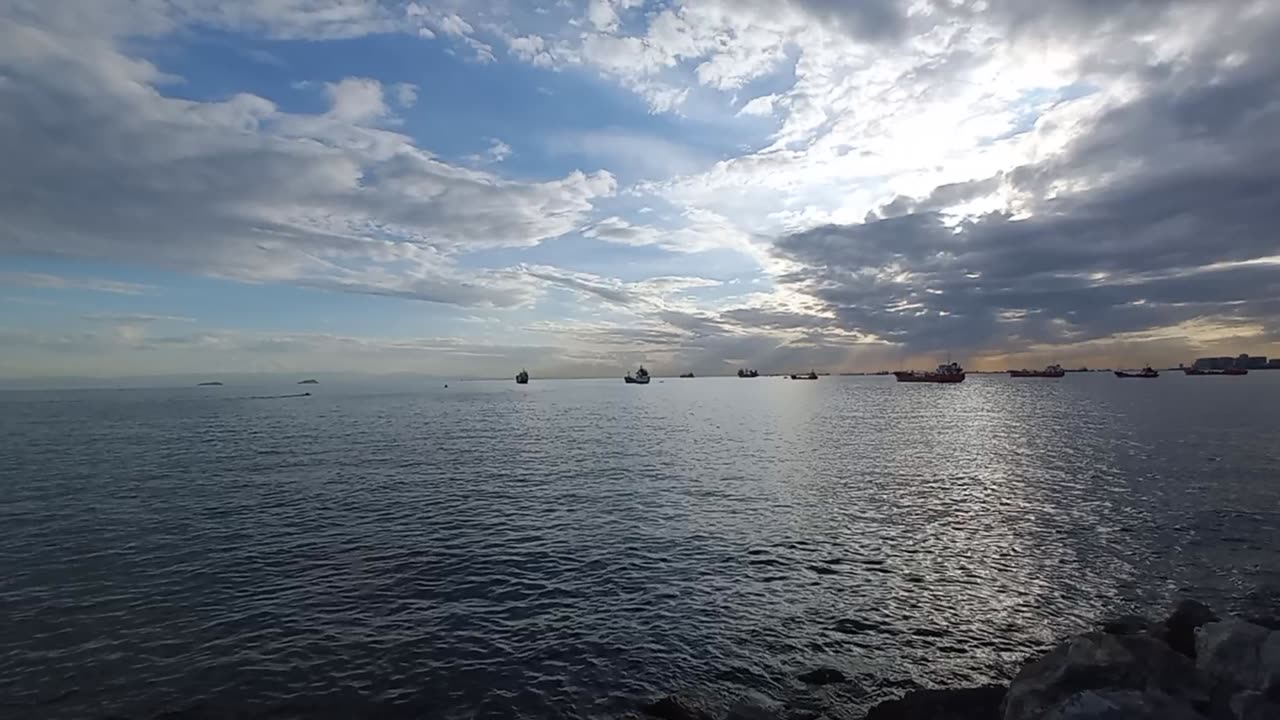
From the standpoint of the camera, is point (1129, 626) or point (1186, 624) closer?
point (1186, 624)

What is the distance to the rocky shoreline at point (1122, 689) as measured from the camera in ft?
41.2

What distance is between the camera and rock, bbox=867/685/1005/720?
1484 centimetres

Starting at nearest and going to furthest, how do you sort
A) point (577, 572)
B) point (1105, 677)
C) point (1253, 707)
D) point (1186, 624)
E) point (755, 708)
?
point (1253, 707), point (1105, 677), point (755, 708), point (1186, 624), point (577, 572)

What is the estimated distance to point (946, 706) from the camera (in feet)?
49.5

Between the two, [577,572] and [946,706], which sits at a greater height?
[946,706]

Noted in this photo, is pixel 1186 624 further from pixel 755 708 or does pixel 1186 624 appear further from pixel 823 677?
pixel 755 708

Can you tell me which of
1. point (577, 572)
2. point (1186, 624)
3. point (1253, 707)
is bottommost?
point (577, 572)

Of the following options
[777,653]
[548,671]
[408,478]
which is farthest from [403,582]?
[408,478]

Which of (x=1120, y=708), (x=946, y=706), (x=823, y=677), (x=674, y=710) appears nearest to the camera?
(x=1120, y=708)

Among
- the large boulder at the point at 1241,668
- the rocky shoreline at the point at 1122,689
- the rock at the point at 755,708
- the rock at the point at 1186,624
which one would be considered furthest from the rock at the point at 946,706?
the rock at the point at 1186,624

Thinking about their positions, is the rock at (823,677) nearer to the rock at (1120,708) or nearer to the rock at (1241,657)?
the rock at (1120,708)

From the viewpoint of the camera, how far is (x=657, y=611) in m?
23.3

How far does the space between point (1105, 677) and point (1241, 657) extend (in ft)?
12.5

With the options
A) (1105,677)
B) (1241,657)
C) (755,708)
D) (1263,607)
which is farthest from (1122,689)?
(1263,607)
